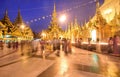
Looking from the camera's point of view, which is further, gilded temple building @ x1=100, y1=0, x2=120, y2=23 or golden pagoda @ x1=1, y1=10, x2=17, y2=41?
golden pagoda @ x1=1, y1=10, x2=17, y2=41

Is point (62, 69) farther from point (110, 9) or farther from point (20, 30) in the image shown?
point (20, 30)

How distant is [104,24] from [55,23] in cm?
2738

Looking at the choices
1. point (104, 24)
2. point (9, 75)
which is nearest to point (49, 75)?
point (9, 75)

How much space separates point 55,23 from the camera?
2594 inches

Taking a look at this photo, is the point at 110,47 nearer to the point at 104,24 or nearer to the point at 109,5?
the point at 104,24

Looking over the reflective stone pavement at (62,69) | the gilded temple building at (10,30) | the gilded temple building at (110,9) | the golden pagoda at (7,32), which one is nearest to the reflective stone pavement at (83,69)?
the reflective stone pavement at (62,69)

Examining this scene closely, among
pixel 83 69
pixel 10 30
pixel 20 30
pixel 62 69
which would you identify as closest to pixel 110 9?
pixel 20 30

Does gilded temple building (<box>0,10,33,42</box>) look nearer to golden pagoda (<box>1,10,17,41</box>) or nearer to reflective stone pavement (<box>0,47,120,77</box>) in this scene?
golden pagoda (<box>1,10,17,41</box>)

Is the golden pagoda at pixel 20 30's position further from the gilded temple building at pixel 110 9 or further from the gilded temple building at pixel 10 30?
the gilded temple building at pixel 110 9

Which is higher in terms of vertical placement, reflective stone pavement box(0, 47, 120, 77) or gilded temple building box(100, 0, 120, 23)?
gilded temple building box(100, 0, 120, 23)

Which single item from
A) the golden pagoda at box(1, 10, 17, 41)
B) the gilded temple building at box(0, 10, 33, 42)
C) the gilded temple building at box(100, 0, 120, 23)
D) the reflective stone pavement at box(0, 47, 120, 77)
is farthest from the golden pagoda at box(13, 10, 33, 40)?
the reflective stone pavement at box(0, 47, 120, 77)

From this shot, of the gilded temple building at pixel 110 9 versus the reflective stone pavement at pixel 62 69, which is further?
the gilded temple building at pixel 110 9

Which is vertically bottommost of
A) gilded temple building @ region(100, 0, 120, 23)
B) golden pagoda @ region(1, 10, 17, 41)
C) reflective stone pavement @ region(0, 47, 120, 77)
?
reflective stone pavement @ region(0, 47, 120, 77)

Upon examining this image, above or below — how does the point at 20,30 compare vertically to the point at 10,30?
above
